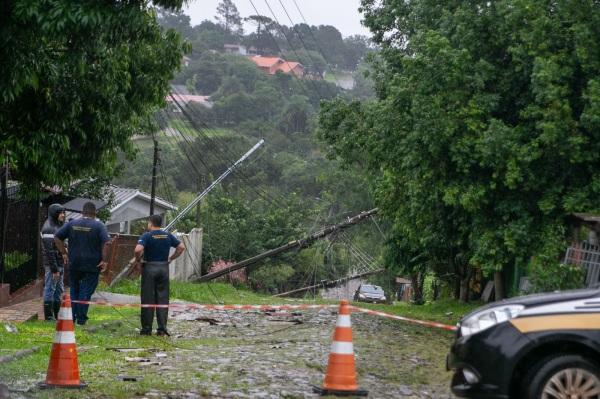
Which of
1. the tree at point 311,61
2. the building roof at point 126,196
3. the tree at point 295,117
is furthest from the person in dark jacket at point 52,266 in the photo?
the tree at point 311,61

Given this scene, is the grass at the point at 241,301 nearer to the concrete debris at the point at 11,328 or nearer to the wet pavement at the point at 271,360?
the wet pavement at the point at 271,360

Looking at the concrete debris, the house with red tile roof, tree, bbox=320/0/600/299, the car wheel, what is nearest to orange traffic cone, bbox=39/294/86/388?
the car wheel

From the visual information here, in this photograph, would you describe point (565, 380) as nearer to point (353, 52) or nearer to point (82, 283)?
point (82, 283)

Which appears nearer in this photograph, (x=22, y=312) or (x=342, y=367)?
(x=342, y=367)

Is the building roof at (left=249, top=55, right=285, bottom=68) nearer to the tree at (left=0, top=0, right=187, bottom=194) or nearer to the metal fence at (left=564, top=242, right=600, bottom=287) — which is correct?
the metal fence at (left=564, top=242, right=600, bottom=287)

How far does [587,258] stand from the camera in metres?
18.7

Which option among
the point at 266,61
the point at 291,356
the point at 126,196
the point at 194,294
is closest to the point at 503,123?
the point at 291,356

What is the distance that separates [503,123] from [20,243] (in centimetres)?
971

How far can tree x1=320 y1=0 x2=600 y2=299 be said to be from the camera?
696 inches

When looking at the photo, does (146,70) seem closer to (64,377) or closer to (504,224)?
(64,377)

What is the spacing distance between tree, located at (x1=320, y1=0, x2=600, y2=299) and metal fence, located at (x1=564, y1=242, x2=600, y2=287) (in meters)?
0.70

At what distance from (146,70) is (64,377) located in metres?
5.37

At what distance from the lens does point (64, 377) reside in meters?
9.31

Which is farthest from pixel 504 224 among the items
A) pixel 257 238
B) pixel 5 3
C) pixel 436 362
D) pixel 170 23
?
pixel 170 23
